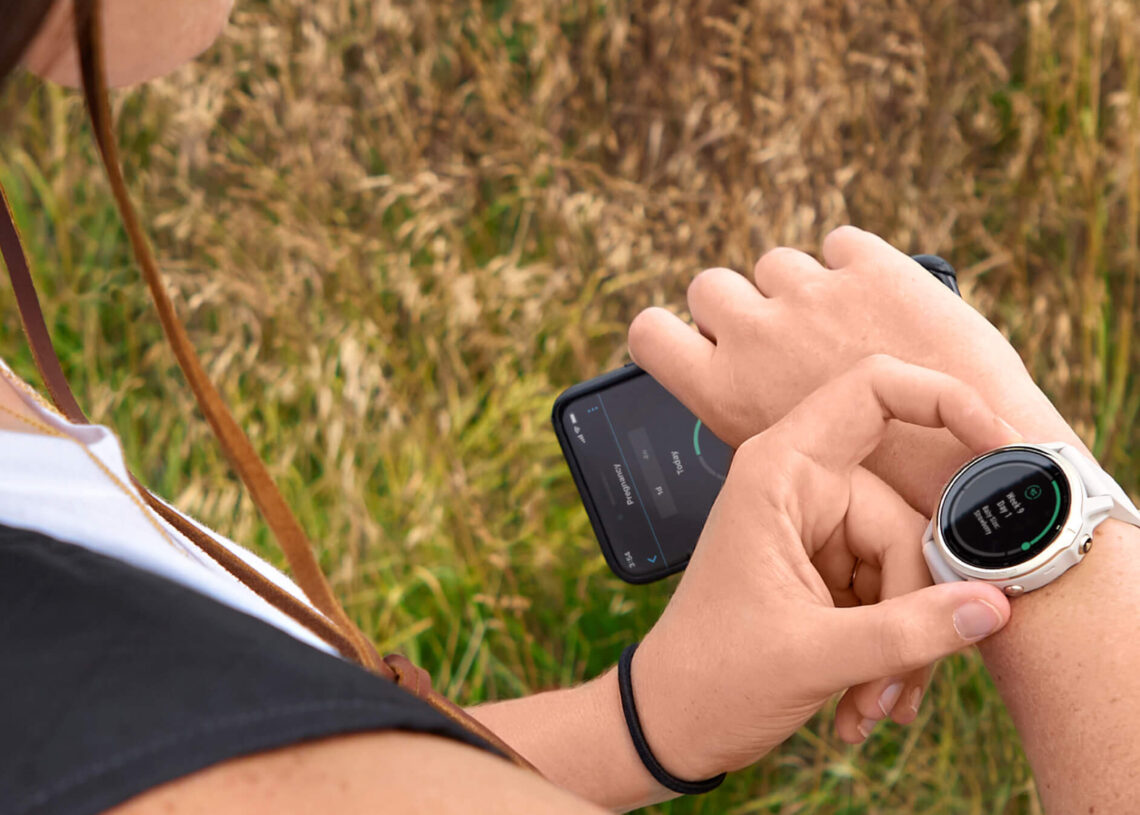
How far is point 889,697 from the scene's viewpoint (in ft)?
2.92

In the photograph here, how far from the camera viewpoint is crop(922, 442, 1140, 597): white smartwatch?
0.79 m

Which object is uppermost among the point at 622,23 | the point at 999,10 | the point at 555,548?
the point at 622,23

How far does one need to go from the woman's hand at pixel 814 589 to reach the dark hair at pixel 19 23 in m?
0.59

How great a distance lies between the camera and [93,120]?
49 cm

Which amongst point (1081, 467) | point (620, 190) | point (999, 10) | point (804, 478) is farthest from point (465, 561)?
point (999, 10)

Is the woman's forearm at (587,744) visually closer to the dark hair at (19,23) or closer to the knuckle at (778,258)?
the knuckle at (778,258)

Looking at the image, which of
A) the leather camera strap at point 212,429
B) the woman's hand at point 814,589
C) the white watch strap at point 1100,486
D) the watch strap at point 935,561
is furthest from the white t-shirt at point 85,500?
the white watch strap at point 1100,486

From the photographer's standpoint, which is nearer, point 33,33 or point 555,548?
point 33,33

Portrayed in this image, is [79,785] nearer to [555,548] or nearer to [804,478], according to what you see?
[804,478]

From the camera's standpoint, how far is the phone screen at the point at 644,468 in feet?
3.90

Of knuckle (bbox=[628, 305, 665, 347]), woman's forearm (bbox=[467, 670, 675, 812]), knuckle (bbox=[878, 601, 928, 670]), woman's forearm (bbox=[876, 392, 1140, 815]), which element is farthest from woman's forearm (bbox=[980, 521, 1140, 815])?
knuckle (bbox=[628, 305, 665, 347])

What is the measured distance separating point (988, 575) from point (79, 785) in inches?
26.3

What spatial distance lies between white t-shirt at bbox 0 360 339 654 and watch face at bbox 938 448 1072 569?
0.57 m

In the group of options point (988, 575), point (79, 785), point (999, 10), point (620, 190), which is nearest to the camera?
point (79, 785)
